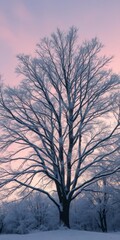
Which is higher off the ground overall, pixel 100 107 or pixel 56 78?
pixel 56 78

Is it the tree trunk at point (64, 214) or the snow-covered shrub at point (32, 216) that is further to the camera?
the snow-covered shrub at point (32, 216)

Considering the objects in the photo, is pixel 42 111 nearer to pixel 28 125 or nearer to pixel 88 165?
pixel 28 125

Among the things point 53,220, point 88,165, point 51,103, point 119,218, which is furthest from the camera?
point 53,220

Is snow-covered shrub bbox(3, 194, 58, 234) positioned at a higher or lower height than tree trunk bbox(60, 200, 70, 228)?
higher

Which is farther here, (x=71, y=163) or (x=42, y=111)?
(x=42, y=111)

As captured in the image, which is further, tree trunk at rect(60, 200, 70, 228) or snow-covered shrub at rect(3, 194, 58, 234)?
snow-covered shrub at rect(3, 194, 58, 234)

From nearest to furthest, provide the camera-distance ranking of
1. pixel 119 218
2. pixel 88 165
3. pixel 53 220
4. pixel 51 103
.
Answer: pixel 88 165
pixel 51 103
pixel 119 218
pixel 53 220

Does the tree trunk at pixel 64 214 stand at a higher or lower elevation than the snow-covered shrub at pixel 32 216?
lower

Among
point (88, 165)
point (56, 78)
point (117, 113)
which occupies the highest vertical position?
point (56, 78)

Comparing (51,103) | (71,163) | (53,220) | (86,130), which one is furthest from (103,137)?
(53,220)

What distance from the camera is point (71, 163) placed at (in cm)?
1970

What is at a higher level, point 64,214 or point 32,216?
point 32,216

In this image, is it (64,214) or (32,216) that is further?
(32,216)

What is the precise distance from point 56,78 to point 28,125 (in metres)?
3.70
